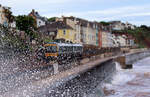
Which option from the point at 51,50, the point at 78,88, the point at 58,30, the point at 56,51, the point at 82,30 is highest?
the point at 82,30

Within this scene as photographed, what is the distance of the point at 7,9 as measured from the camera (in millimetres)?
37438

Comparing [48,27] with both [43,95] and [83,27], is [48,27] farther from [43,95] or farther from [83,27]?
[43,95]

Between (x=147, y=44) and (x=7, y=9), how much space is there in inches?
4238

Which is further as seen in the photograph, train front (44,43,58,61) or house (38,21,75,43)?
house (38,21,75,43)

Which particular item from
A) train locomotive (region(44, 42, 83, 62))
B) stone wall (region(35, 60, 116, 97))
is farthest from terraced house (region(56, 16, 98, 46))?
stone wall (region(35, 60, 116, 97))

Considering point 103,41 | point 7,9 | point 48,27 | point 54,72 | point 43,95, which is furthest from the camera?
point 103,41

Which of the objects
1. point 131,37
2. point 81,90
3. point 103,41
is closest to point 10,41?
point 81,90

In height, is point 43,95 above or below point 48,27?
below

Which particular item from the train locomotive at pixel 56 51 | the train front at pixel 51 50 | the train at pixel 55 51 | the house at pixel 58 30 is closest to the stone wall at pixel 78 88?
the train at pixel 55 51

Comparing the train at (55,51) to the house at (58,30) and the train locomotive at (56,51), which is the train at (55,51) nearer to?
the train locomotive at (56,51)

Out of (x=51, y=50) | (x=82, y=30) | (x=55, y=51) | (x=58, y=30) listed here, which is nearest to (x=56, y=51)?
(x=55, y=51)

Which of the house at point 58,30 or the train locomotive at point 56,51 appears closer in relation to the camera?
the train locomotive at point 56,51

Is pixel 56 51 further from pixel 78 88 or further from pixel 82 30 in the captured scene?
pixel 82 30

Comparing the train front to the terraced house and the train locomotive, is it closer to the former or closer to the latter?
the train locomotive
